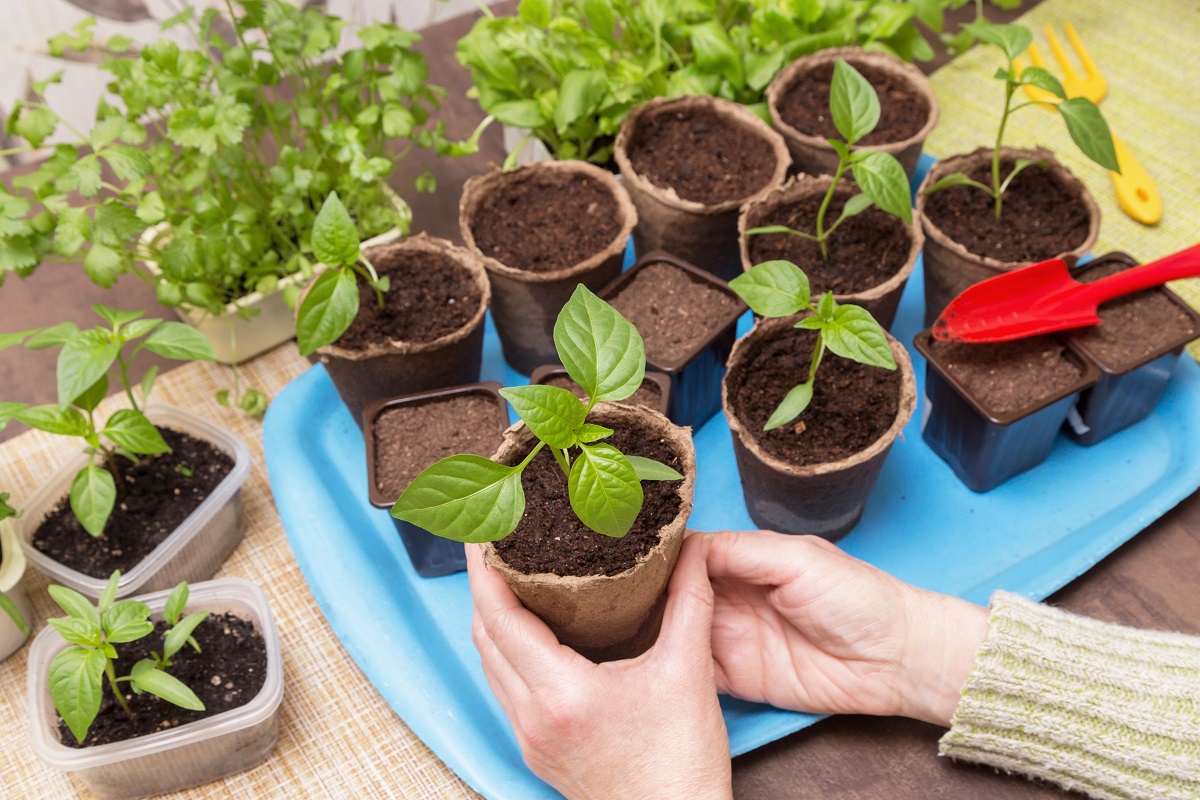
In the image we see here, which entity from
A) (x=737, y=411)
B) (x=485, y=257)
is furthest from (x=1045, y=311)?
(x=485, y=257)

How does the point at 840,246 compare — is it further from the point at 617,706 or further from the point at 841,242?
the point at 617,706

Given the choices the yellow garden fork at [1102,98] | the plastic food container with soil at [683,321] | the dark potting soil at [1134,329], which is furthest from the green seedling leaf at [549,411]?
the yellow garden fork at [1102,98]

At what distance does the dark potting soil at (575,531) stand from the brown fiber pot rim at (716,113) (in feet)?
1.64

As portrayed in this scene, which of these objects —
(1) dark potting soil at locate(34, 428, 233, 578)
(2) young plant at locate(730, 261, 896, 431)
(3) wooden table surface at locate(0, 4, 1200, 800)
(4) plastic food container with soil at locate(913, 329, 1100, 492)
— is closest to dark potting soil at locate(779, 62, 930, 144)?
(4) plastic food container with soil at locate(913, 329, 1100, 492)

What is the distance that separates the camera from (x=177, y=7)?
2197mm

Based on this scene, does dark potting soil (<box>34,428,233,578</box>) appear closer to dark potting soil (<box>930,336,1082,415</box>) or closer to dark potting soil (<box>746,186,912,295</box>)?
dark potting soil (<box>746,186,912,295</box>)

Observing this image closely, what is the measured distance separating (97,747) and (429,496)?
55 cm

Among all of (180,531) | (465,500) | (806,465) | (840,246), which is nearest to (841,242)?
(840,246)

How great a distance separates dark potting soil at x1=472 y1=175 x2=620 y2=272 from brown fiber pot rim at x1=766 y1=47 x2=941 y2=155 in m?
0.31

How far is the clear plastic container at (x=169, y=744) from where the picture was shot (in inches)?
39.0

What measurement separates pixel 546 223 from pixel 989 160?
636 millimetres

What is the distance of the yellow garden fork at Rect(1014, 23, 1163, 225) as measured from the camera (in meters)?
1.50

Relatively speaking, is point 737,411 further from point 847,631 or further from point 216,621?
point 216,621

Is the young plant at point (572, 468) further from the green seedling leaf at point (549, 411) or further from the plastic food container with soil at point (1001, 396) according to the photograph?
the plastic food container with soil at point (1001, 396)
